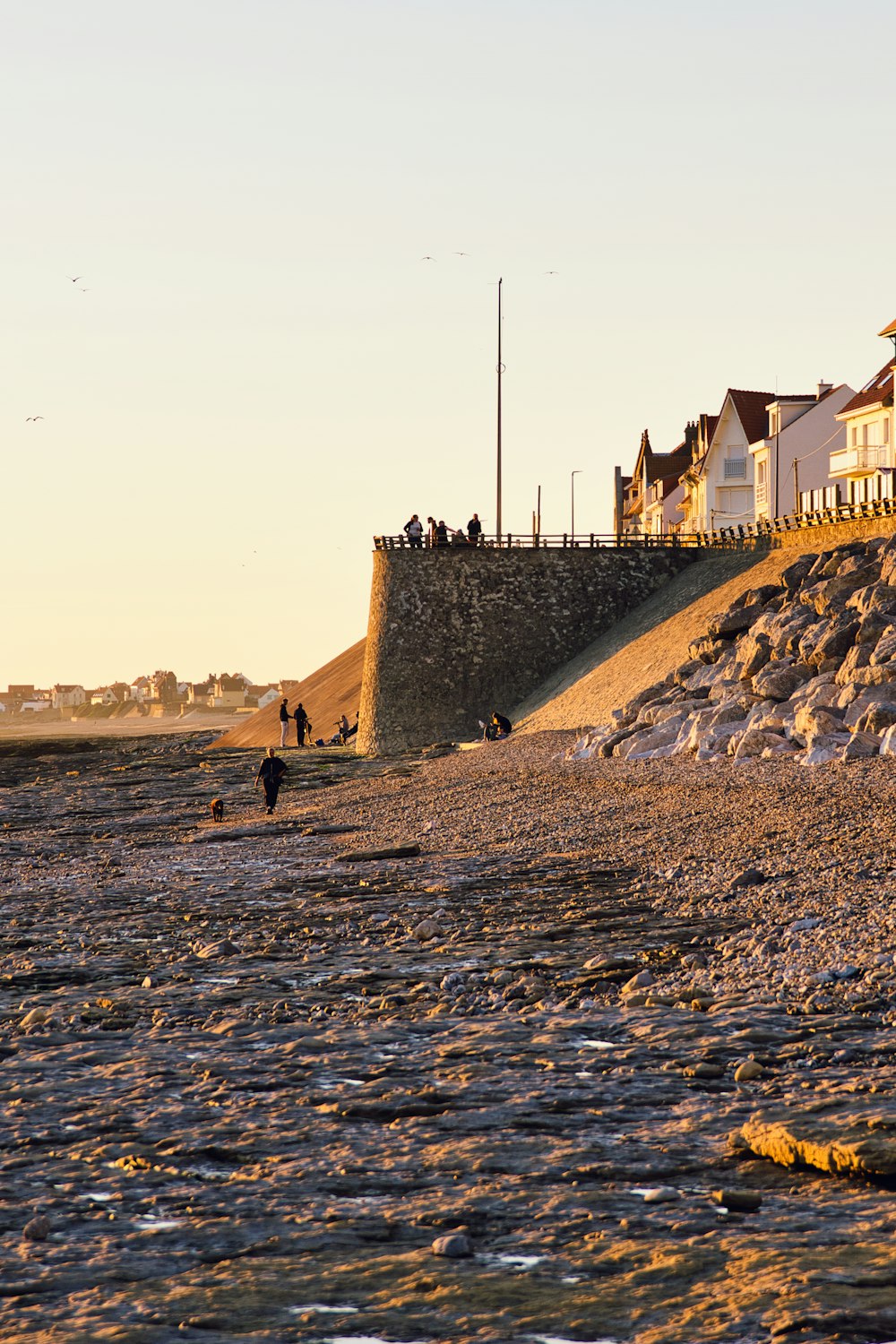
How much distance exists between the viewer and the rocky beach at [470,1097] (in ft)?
20.0

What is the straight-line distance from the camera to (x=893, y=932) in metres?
12.0

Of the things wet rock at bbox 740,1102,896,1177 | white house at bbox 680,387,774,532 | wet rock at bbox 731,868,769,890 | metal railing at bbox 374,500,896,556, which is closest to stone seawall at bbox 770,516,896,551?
metal railing at bbox 374,500,896,556

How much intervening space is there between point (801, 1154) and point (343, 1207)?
2.48 meters

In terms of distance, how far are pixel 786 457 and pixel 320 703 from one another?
87.0ft

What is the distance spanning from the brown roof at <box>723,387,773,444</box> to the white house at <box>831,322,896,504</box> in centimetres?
1354

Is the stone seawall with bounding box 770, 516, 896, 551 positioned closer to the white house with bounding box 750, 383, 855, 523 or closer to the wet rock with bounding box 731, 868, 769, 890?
the white house with bounding box 750, 383, 855, 523

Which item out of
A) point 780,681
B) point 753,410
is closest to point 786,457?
point 753,410

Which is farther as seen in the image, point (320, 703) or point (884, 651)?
point (320, 703)

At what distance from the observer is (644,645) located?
4494cm

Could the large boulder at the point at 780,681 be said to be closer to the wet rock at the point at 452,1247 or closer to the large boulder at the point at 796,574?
the large boulder at the point at 796,574

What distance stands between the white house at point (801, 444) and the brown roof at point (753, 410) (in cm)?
Answer: 459

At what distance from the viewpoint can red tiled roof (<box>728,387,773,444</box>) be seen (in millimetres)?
75562

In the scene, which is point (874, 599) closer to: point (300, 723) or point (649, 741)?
point (649, 741)

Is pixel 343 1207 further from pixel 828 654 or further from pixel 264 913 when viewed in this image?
pixel 828 654
